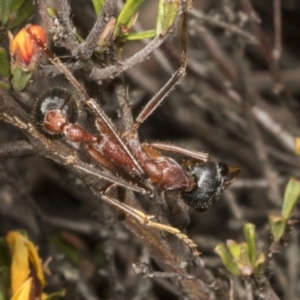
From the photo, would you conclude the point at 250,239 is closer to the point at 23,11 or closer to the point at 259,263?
the point at 259,263

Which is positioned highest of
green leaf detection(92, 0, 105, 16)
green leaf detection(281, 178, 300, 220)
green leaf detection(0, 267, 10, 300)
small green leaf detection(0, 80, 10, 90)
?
green leaf detection(92, 0, 105, 16)

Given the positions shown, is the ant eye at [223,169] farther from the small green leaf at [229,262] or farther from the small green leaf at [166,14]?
the small green leaf at [166,14]

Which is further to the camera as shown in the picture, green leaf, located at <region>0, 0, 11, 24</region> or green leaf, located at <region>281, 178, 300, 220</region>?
green leaf, located at <region>281, 178, 300, 220</region>

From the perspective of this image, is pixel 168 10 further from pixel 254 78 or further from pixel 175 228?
pixel 254 78

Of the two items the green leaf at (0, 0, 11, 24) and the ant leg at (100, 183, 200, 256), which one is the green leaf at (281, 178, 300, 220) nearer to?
the ant leg at (100, 183, 200, 256)

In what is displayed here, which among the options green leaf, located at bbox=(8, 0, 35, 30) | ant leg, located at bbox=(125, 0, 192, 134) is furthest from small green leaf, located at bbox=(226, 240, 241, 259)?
green leaf, located at bbox=(8, 0, 35, 30)

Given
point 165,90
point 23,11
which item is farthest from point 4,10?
point 165,90

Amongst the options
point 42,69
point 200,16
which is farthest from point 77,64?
point 200,16

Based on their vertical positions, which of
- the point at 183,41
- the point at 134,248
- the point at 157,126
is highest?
the point at 183,41
